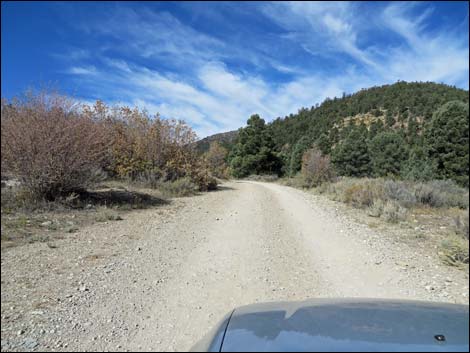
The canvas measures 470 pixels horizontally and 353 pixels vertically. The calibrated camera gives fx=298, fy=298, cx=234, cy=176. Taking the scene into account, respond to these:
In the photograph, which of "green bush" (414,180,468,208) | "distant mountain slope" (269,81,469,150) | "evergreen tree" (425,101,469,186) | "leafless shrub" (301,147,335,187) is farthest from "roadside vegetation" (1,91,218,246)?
"distant mountain slope" (269,81,469,150)

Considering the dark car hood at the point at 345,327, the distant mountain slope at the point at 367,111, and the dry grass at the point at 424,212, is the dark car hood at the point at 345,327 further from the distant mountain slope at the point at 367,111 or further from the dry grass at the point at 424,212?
the distant mountain slope at the point at 367,111

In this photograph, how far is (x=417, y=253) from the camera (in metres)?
4.80

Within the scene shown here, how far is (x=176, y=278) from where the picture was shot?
3799 mm

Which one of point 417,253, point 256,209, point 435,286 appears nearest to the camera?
point 435,286

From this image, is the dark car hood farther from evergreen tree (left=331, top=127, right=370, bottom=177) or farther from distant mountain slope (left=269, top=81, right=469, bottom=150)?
distant mountain slope (left=269, top=81, right=469, bottom=150)

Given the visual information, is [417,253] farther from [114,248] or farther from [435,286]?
[114,248]

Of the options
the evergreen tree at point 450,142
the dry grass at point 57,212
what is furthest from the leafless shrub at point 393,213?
the evergreen tree at point 450,142

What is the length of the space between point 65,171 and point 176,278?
451cm

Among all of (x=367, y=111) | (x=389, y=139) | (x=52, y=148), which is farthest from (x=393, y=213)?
(x=367, y=111)

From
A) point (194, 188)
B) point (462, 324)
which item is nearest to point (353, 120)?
point (194, 188)

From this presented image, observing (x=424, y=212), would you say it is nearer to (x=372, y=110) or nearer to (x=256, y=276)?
(x=256, y=276)

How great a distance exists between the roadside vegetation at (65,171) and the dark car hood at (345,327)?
2.72 m

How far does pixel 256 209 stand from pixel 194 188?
5.15 meters

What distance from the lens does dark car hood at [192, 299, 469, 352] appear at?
1426 millimetres
